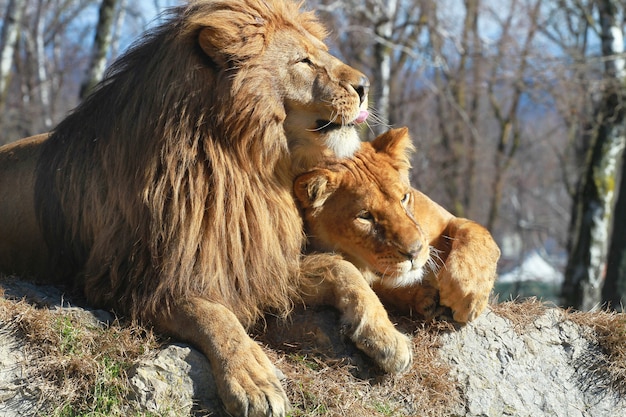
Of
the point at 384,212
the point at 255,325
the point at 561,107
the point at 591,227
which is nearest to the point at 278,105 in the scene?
the point at 384,212

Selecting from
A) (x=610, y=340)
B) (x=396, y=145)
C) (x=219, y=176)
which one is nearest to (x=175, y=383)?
(x=219, y=176)

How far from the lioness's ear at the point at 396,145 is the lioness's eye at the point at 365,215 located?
517 millimetres

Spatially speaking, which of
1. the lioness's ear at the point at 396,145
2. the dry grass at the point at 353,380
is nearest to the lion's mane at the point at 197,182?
the dry grass at the point at 353,380

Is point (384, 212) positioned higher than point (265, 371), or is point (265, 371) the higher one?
point (384, 212)

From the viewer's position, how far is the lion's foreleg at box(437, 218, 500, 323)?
4.16 metres

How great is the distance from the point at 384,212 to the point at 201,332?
1142 millimetres

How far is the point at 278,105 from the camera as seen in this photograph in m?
4.03

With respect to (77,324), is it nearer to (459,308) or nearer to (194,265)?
(194,265)

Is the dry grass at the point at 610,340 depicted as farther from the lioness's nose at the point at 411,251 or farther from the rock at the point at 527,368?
the lioness's nose at the point at 411,251

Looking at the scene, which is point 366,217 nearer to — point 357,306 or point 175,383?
point 357,306

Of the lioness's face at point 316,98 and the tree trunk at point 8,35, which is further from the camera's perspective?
the tree trunk at point 8,35

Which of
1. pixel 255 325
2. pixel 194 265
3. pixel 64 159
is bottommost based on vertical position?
pixel 255 325

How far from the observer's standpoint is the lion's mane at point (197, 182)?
3936 mm

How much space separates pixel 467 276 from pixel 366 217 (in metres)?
0.60
